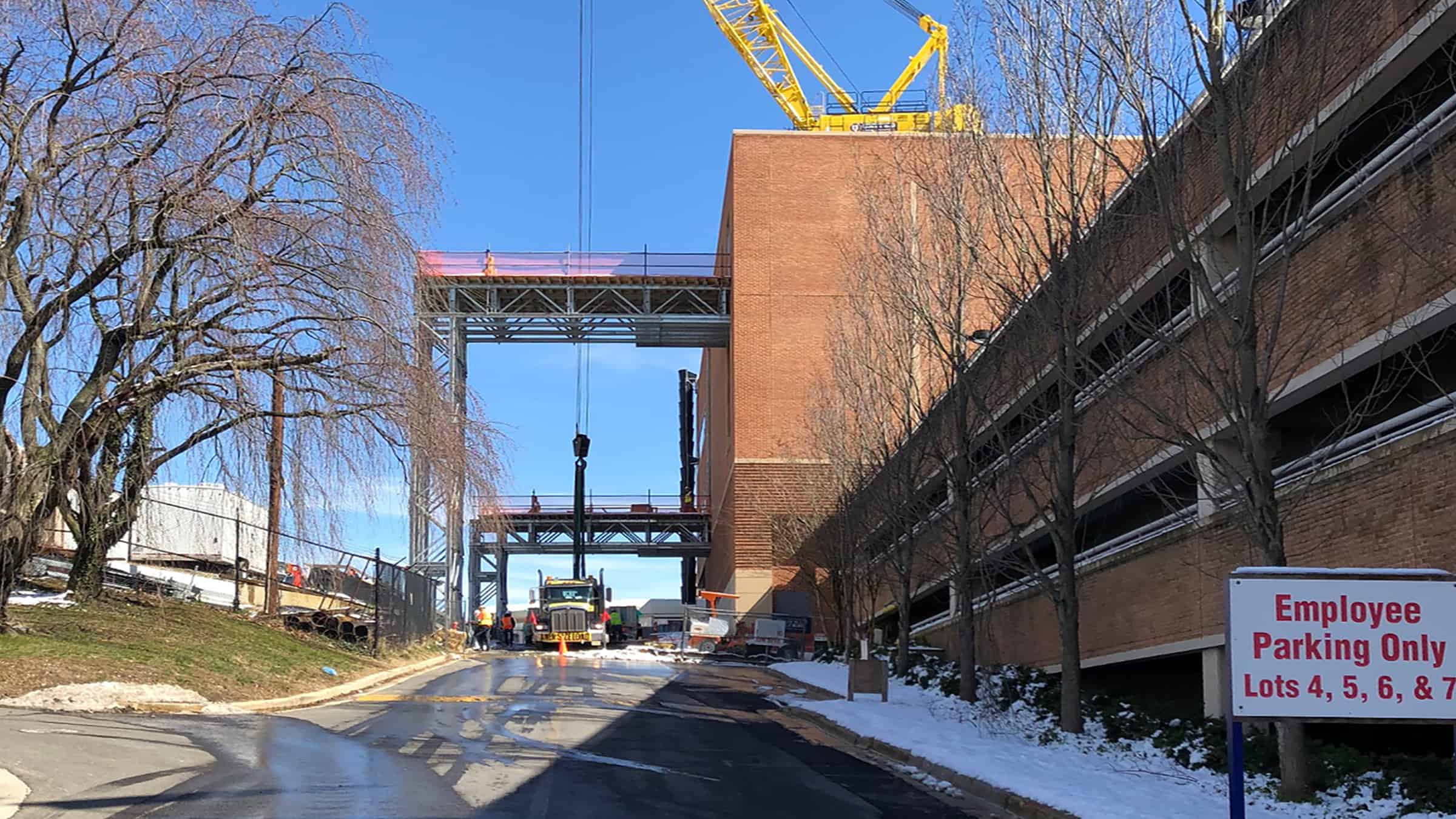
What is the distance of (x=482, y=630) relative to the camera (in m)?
52.8

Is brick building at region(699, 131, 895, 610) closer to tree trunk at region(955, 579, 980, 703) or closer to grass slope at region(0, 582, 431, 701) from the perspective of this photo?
grass slope at region(0, 582, 431, 701)

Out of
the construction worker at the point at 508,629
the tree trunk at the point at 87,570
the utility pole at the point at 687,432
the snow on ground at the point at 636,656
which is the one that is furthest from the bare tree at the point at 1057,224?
the utility pole at the point at 687,432

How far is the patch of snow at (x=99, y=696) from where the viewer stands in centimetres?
1549

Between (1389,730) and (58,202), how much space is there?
17.5 meters

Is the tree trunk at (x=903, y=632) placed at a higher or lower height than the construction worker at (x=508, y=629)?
higher

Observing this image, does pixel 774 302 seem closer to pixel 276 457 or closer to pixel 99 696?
pixel 276 457

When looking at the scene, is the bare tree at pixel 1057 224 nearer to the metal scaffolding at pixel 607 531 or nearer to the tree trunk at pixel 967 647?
the tree trunk at pixel 967 647

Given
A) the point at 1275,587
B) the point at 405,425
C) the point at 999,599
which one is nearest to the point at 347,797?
the point at 1275,587

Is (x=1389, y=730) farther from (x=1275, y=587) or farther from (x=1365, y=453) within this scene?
(x=1275, y=587)

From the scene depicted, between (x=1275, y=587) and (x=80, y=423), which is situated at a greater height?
(x=80, y=423)

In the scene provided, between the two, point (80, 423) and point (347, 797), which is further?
point (80, 423)

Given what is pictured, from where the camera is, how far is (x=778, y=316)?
5716cm

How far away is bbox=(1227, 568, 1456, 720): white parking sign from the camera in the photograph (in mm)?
7711

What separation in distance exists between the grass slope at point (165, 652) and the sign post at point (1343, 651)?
1436 centimetres
